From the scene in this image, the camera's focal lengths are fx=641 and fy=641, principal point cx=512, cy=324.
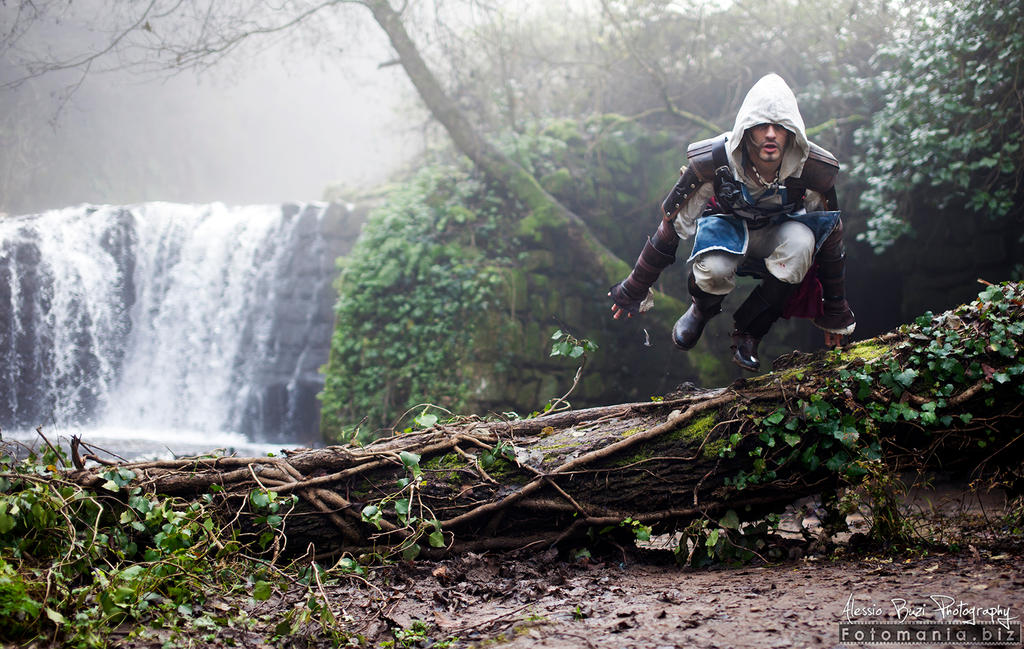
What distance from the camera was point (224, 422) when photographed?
9.67 metres

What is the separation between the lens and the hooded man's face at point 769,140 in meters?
2.91

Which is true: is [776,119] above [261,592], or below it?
above

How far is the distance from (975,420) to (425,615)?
2500 millimetres

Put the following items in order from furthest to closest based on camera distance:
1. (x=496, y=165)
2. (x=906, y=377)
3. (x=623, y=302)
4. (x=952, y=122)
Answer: (x=496, y=165), (x=952, y=122), (x=623, y=302), (x=906, y=377)

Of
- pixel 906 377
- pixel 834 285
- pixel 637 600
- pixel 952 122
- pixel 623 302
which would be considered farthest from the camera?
pixel 952 122

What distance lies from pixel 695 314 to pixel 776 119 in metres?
1.02

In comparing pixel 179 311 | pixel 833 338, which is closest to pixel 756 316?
pixel 833 338

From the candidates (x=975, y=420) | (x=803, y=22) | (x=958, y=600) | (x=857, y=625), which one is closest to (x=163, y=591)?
(x=857, y=625)

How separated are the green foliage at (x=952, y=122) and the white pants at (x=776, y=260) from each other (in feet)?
13.9

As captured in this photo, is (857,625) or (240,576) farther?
(240,576)

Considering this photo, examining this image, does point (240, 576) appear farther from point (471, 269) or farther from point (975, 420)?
point (471, 269)

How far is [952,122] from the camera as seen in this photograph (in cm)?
644

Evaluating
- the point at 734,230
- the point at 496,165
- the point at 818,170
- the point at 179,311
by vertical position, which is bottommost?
the point at 179,311

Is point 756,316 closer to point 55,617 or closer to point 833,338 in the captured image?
point 833,338
